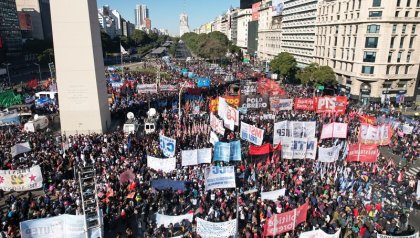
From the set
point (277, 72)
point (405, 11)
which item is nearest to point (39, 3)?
point (277, 72)

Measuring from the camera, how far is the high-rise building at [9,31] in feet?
288

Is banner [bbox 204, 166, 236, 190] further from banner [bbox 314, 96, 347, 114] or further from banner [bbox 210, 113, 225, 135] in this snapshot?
banner [bbox 314, 96, 347, 114]

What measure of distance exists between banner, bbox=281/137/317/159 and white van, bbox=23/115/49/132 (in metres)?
22.9

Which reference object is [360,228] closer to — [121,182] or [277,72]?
[121,182]

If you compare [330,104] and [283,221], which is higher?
[330,104]

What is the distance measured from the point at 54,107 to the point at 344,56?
147 ft

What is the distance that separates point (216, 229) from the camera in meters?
13.4

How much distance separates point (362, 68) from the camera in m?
49.0

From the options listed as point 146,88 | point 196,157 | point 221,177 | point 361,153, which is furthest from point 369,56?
point 221,177

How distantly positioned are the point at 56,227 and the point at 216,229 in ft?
20.4

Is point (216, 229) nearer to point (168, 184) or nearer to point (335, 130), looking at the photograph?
point (168, 184)

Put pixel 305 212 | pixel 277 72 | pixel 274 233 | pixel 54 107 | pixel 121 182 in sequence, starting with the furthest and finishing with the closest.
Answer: pixel 277 72 < pixel 54 107 < pixel 121 182 < pixel 305 212 < pixel 274 233

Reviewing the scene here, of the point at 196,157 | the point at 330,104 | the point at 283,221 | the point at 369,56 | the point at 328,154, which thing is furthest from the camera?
the point at 369,56

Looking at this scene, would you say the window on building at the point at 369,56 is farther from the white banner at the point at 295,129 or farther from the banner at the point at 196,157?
the banner at the point at 196,157
